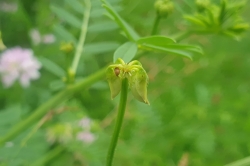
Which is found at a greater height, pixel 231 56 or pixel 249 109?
pixel 231 56

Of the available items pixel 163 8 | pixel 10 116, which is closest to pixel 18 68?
pixel 10 116

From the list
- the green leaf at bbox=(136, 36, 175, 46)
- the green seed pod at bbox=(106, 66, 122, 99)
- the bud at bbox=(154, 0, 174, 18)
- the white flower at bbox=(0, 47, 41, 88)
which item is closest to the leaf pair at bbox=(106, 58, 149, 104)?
the green seed pod at bbox=(106, 66, 122, 99)

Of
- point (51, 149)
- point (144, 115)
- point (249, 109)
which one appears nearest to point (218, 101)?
point (249, 109)

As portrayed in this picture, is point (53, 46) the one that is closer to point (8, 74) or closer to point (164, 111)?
point (8, 74)

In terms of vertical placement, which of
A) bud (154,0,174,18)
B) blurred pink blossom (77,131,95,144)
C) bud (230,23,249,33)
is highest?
blurred pink blossom (77,131,95,144)

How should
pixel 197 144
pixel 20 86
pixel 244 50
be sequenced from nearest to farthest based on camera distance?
pixel 197 144 < pixel 20 86 < pixel 244 50

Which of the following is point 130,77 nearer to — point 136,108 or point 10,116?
point 10,116

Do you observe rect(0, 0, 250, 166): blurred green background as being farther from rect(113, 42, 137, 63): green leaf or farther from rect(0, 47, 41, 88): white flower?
rect(113, 42, 137, 63): green leaf

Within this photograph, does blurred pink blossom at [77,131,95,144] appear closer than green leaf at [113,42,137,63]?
No
